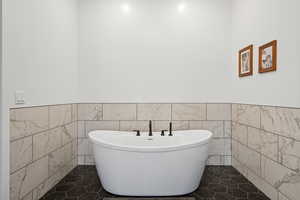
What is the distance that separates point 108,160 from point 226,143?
1.85 meters

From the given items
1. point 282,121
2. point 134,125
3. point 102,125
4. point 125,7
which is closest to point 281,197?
point 282,121

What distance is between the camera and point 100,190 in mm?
2338

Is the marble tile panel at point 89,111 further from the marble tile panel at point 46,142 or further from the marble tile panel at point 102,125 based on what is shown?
the marble tile panel at point 46,142

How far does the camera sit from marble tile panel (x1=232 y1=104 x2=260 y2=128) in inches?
94.3

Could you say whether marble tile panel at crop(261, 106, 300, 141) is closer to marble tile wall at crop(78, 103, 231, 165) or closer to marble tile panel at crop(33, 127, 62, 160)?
marble tile wall at crop(78, 103, 231, 165)

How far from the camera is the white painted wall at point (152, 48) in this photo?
306cm

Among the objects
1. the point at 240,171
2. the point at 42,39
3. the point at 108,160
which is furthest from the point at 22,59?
the point at 240,171

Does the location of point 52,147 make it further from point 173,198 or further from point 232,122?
point 232,122

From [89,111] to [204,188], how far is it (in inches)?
74.8

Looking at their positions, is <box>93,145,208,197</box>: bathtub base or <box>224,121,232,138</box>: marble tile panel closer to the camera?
<box>93,145,208,197</box>: bathtub base

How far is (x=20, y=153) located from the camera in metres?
1.79

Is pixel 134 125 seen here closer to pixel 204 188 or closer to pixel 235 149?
pixel 204 188

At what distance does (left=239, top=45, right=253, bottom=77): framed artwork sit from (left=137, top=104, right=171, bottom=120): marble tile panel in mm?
1113

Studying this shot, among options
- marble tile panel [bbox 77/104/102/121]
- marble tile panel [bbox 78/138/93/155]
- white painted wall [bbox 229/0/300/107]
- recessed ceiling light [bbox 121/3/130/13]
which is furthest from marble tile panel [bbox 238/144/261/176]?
recessed ceiling light [bbox 121/3/130/13]
